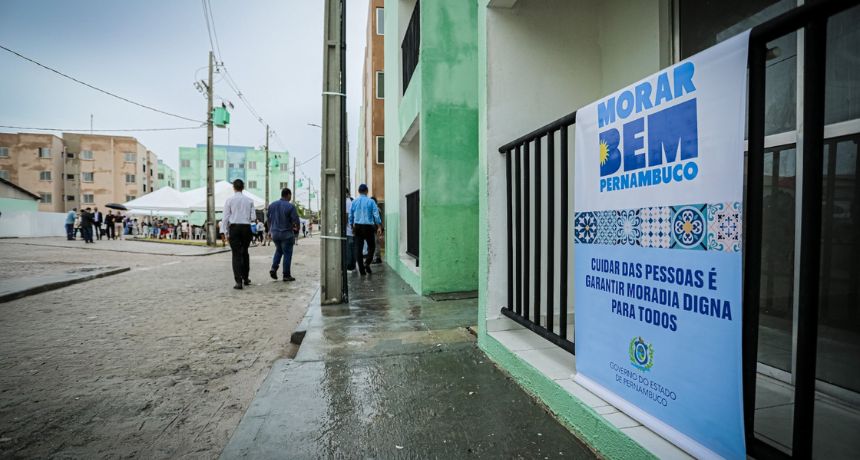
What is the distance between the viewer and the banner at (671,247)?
1.44m

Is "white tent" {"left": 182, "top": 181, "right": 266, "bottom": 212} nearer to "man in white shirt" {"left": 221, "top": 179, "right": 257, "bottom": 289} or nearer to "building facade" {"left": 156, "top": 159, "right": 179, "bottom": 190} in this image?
"man in white shirt" {"left": 221, "top": 179, "right": 257, "bottom": 289}

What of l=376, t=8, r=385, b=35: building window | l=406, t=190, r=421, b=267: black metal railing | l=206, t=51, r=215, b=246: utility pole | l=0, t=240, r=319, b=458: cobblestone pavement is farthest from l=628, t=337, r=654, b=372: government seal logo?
l=206, t=51, r=215, b=246: utility pole

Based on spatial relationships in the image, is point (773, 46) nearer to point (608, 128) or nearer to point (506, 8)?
point (608, 128)

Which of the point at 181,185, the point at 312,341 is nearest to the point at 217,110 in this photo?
the point at 312,341

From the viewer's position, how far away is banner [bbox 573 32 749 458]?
1436mm

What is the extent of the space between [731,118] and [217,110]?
2367 cm

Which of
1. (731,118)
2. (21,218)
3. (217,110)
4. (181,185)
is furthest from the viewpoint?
(181,185)

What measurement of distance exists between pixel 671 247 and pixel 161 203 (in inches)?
1190

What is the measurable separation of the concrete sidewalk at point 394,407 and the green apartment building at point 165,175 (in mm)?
80108

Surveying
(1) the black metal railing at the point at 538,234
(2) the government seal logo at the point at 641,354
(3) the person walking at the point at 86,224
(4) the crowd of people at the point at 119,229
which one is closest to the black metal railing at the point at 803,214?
(2) the government seal logo at the point at 641,354

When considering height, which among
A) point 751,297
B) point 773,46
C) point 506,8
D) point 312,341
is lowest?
point 312,341

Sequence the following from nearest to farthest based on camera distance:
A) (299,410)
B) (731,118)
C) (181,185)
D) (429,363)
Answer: (731,118) → (299,410) → (429,363) → (181,185)

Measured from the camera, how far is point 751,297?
56.2 inches

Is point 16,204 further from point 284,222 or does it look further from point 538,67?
point 538,67
